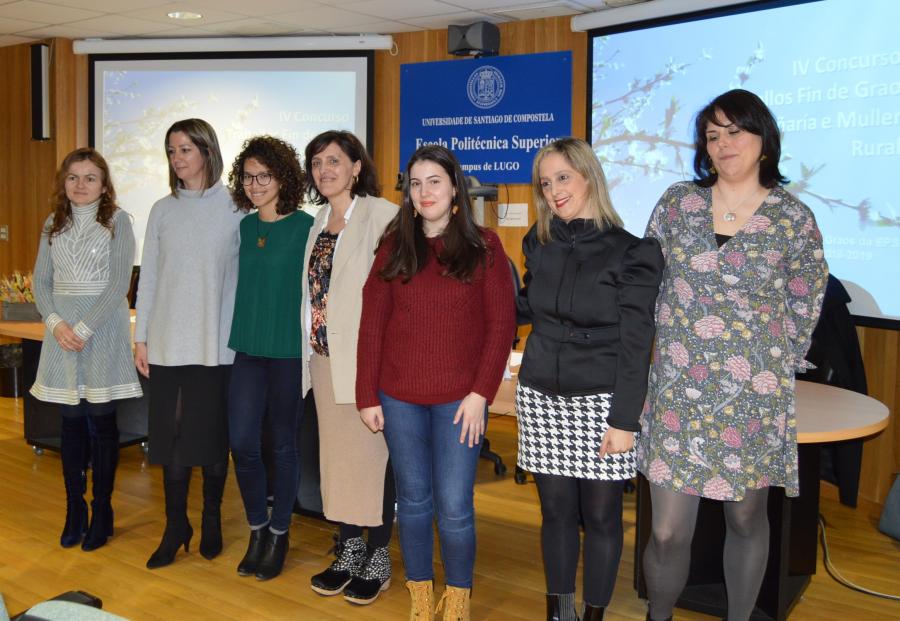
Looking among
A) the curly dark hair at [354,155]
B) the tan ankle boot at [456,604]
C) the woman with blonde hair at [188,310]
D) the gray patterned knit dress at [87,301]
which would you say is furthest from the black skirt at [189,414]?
the tan ankle boot at [456,604]

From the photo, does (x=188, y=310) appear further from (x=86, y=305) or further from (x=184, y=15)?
(x=184, y=15)

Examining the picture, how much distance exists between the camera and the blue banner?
19.2 feet

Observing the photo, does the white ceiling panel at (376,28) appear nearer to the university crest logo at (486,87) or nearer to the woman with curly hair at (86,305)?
the university crest logo at (486,87)

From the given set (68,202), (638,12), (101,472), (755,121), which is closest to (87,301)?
(68,202)

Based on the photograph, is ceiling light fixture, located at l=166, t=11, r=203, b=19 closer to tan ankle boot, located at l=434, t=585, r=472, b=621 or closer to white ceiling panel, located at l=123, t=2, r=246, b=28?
white ceiling panel, located at l=123, t=2, r=246, b=28

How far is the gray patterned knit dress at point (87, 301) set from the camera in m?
3.26

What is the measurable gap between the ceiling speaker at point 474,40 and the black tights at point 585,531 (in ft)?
13.5

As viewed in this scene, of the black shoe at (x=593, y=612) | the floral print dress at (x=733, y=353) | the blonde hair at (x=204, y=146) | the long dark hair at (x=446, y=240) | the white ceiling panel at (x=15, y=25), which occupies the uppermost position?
the white ceiling panel at (x=15, y=25)

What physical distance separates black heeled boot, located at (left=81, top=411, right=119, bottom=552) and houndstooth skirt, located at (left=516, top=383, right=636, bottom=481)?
1825mm

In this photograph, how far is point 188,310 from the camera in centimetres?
299

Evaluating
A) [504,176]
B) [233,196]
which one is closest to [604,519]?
[233,196]

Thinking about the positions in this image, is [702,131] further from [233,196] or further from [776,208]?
[233,196]

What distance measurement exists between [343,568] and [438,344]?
108 cm

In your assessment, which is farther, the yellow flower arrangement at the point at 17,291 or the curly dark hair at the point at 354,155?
the yellow flower arrangement at the point at 17,291
